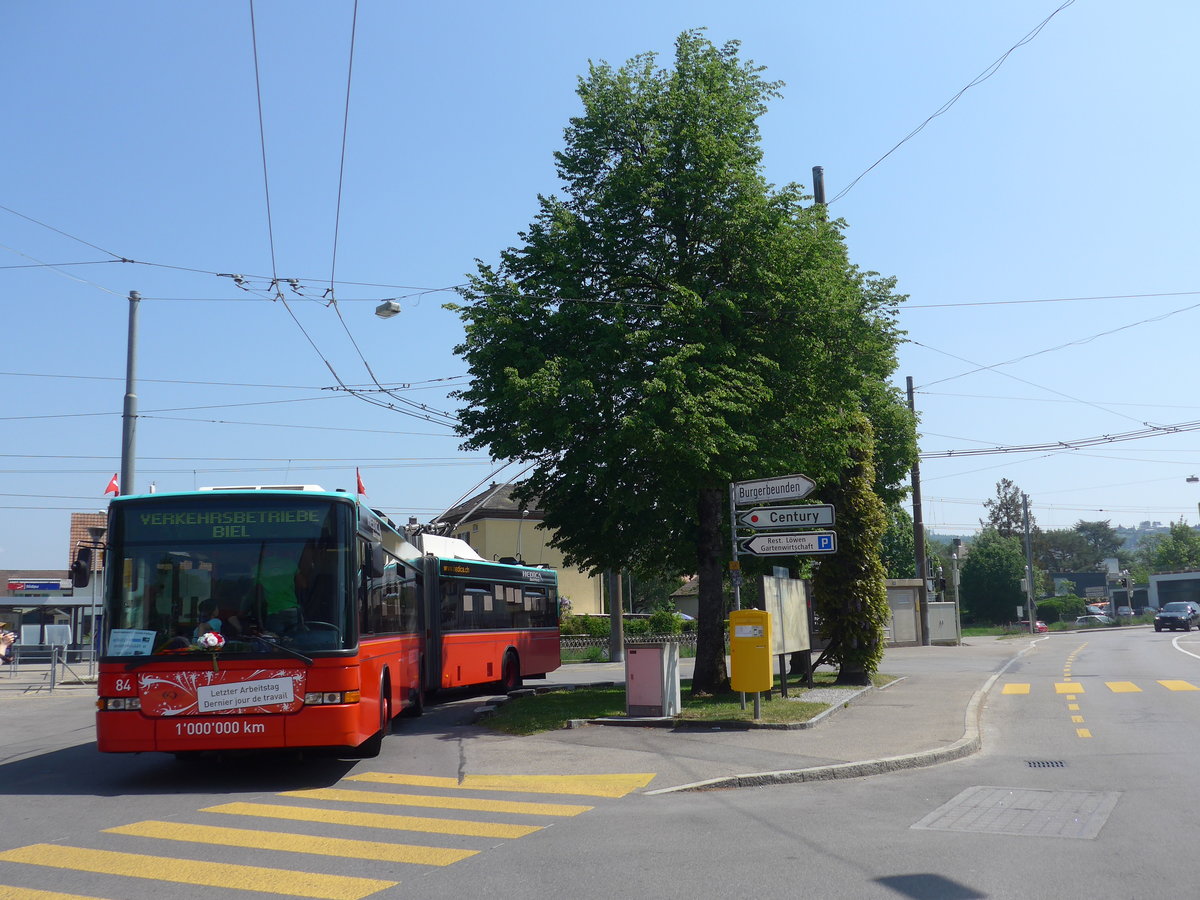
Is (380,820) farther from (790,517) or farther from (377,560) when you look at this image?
(790,517)

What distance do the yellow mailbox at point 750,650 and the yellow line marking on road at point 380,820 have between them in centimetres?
688

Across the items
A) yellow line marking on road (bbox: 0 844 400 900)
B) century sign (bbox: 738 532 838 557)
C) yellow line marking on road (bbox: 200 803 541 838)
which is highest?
century sign (bbox: 738 532 838 557)

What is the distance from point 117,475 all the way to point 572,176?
41.7 ft

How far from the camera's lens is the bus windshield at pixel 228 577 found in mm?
10641

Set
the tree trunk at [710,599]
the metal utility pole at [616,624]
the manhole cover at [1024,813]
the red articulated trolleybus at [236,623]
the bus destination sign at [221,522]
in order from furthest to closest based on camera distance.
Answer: the metal utility pole at [616,624], the tree trunk at [710,599], the bus destination sign at [221,522], the red articulated trolleybus at [236,623], the manhole cover at [1024,813]

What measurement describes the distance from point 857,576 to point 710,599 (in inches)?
144

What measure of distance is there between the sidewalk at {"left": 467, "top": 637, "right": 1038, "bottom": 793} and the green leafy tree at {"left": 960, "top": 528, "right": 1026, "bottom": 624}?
235 feet

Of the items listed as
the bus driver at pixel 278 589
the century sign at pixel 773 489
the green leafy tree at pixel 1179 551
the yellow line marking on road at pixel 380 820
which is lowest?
the yellow line marking on road at pixel 380 820

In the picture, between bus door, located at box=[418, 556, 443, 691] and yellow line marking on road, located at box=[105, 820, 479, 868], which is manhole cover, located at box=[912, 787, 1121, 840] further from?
bus door, located at box=[418, 556, 443, 691]

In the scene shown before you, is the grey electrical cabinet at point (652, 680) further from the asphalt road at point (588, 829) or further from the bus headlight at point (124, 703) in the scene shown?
the bus headlight at point (124, 703)

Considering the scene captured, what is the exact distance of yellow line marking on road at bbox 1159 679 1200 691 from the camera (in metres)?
20.6

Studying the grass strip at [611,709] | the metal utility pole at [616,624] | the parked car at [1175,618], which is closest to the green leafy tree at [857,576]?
the grass strip at [611,709]

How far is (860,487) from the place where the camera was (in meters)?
21.3

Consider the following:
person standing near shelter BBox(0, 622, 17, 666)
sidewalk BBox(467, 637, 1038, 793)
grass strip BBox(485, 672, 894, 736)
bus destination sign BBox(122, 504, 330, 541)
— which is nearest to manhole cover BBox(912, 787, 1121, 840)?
sidewalk BBox(467, 637, 1038, 793)
